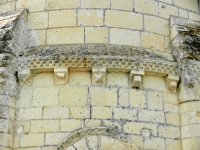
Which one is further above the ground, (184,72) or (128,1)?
(128,1)

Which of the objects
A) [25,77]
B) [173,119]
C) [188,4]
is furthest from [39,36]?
[188,4]

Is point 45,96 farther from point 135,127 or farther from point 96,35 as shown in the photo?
point 135,127

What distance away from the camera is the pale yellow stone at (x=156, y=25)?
7.67 m

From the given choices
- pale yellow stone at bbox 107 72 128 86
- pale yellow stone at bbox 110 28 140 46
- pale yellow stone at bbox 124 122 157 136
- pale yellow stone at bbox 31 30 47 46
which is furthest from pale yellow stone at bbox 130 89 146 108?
pale yellow stone at bbox 31 30 47 46

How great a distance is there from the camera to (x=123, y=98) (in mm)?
6977

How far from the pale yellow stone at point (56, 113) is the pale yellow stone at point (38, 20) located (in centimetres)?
149

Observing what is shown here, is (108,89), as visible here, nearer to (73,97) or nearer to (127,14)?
(73,97)

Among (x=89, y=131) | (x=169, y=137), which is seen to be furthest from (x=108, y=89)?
(x=169, y=137)

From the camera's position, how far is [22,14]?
7613mm

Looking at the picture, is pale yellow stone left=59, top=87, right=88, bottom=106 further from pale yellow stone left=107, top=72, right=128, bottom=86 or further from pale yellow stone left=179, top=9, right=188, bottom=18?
pale yellow stone left=179, top=9, right=188, bottom=18

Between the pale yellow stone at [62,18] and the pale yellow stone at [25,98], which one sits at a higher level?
the pale yellow stone at [62,18]

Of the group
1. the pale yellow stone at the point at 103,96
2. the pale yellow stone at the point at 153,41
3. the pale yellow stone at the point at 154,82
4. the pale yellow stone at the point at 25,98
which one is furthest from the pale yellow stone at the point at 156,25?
the pale yellow stone at the point at 25,98

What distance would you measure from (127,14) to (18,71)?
2.04 meters

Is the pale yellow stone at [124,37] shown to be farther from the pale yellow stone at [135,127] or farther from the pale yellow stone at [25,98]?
the pale yellow stone at [25,98]
